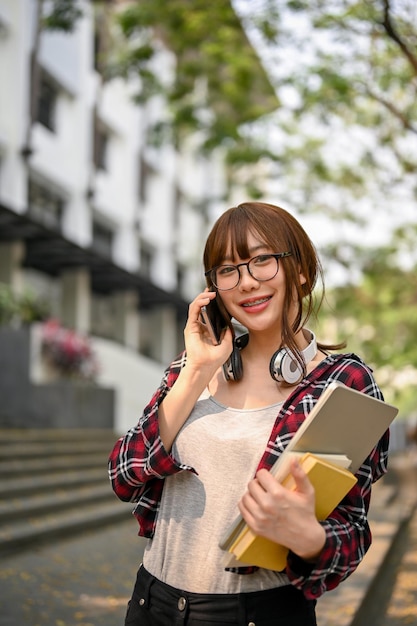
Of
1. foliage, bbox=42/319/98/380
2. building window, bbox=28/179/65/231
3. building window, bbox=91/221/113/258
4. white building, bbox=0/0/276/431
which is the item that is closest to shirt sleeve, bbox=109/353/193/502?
white building, bbox=0/0/276/431

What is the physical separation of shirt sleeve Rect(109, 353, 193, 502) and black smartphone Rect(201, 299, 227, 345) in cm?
20

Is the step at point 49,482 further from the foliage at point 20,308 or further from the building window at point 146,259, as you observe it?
the building window at point 146,259

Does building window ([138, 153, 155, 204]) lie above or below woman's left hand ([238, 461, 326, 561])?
below

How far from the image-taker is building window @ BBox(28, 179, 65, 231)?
23688 millimetres

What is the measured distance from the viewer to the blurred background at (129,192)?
1210cm

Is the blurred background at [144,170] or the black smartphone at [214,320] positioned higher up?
the black smartphone at [214,320]

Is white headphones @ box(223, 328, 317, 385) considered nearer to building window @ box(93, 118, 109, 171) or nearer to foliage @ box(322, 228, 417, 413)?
foliage @ box(322, 228, 417, 413)

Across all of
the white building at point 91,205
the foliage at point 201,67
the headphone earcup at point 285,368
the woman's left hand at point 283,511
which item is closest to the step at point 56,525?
the foliage at point 201,67

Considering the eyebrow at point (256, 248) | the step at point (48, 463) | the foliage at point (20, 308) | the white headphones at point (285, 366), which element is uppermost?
the eyebrow at point (256, 248)

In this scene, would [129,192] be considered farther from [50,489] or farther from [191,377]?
[191,377]

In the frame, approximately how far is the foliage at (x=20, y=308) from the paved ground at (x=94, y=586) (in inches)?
331

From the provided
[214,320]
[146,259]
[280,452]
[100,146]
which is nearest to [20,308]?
[100,146]

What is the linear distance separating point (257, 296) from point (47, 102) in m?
23.6

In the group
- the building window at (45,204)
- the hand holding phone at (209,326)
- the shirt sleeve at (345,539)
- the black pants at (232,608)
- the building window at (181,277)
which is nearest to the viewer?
the shirt sleeve at (345,539)
